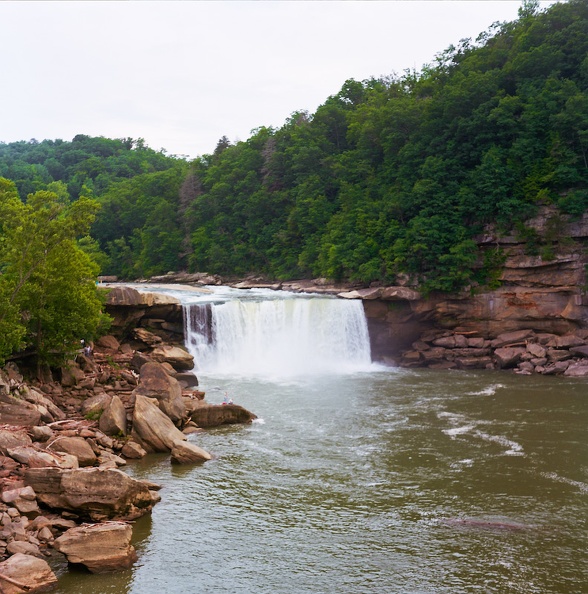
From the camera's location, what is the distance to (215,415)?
21.7 metres

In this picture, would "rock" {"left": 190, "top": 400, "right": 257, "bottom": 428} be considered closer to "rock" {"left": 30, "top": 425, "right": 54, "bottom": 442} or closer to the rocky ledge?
the rocky ledge

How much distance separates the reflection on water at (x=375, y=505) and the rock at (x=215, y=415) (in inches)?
30.6

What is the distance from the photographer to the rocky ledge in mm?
11938

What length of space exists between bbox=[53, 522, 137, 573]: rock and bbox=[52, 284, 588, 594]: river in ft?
0.82

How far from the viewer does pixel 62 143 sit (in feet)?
334

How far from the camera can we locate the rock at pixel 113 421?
1873cm

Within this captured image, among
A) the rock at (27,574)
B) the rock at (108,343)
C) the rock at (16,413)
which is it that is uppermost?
the rock at (108,343)

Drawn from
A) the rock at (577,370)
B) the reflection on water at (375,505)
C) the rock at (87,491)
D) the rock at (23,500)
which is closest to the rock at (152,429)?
the reflection on water at (375,505)

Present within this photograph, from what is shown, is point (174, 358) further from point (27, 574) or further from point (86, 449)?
point (27, 574)

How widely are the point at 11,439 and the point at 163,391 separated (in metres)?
6.24

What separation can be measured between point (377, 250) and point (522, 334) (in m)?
10.9

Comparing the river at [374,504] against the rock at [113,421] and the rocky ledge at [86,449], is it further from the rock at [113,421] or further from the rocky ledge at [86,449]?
the rock at [113,421]

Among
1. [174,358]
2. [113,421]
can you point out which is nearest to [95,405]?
[113,421]

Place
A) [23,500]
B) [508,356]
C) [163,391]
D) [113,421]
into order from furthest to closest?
1. [508,356]
2. [163,391]
3. [113,421]
4. [23,500]
